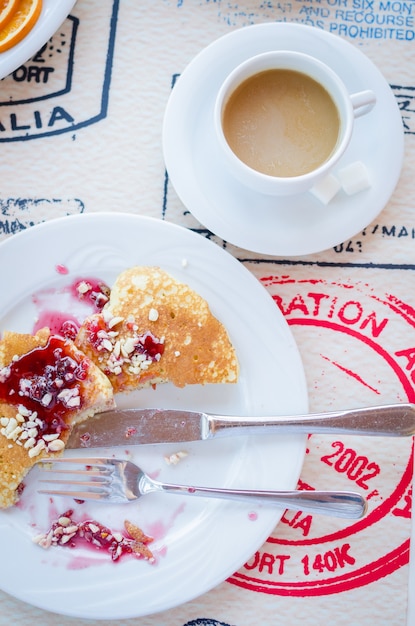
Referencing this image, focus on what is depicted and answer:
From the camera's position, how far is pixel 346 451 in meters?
1.54

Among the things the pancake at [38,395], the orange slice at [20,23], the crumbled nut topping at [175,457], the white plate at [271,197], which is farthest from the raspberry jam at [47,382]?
the orange slice at [20,23]


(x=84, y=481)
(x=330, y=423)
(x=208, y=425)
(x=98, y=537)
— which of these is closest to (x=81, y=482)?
(x=84, y=481)

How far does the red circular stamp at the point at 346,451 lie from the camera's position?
4.99ft

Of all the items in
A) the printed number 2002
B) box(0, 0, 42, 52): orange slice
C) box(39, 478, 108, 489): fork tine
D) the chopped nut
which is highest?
box(0, 0, 42, 52): orange slice

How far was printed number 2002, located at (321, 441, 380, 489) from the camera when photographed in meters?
1.53

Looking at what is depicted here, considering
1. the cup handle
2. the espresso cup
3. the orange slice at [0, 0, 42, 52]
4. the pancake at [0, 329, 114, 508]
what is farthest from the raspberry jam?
the cup handle

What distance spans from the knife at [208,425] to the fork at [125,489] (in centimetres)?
4

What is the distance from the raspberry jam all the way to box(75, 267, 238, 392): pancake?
0.05 m

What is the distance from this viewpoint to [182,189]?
1.45 m

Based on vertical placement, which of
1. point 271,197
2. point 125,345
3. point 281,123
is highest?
point 281,123

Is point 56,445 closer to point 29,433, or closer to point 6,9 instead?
point 29,433

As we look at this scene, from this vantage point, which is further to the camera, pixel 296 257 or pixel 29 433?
pixel 296 257

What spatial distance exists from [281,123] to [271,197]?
0.49 feet

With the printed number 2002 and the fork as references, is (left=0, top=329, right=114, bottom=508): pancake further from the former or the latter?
the printed number 2002
